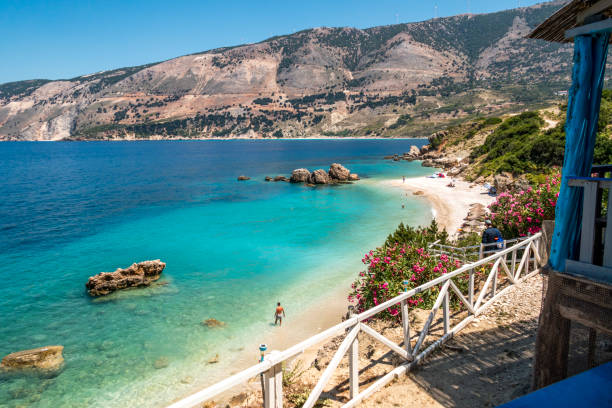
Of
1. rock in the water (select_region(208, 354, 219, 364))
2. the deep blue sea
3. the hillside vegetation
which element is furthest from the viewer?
the hillside vegetation

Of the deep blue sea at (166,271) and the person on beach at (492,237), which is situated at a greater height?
the person on beach at (492,237)

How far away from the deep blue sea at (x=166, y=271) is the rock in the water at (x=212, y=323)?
26 centimetres

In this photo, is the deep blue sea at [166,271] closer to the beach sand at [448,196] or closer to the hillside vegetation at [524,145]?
the beach sand at [448,196]

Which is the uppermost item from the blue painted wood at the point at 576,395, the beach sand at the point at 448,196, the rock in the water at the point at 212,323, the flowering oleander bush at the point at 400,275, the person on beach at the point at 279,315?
the blue painted wood at the point at 576,395

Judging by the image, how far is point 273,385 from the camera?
4551 mm

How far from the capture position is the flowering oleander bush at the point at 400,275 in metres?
10.6

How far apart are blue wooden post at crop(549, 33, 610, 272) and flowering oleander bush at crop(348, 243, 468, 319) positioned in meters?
5.79

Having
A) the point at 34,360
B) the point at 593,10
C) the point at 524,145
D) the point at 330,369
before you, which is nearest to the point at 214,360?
the point at 34,360

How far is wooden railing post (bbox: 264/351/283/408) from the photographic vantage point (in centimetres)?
450

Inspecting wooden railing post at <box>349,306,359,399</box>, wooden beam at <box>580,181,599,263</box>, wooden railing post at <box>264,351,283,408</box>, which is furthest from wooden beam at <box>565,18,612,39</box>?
wooden railing post at <box>264,351,283,408</box>

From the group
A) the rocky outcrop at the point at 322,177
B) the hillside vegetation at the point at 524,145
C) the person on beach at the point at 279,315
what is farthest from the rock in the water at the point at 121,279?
the rocky outcrop at the point at 322,177

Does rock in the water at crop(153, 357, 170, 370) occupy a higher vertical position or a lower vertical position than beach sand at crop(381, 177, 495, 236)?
lower

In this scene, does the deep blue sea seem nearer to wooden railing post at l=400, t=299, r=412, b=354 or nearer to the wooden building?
wooden railing post at l=400, t=299, r=412, b=354

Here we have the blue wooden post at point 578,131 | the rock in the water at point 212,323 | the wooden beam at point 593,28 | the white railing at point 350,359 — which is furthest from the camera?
the rock in the water at point 212,323
